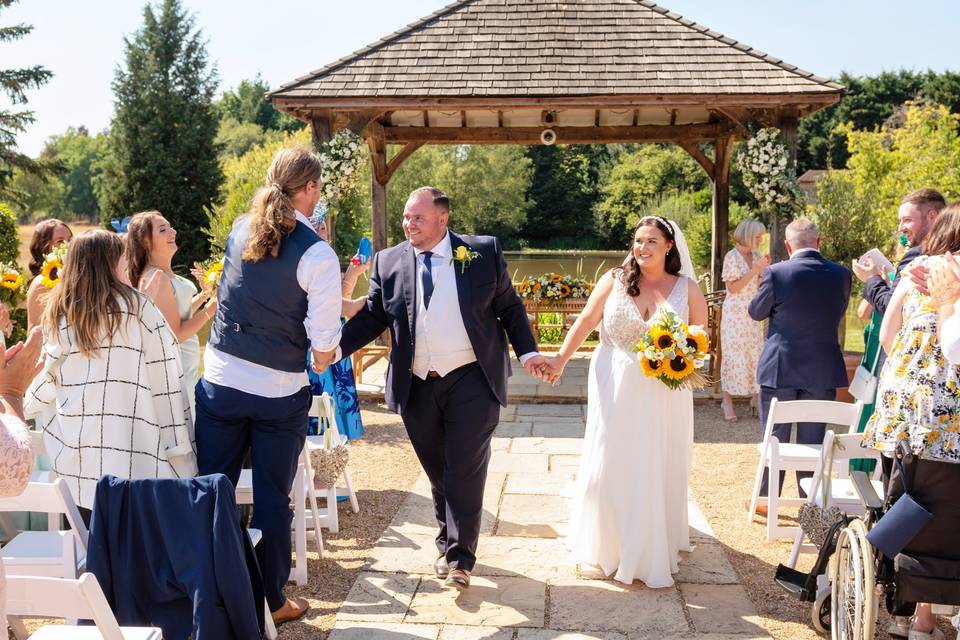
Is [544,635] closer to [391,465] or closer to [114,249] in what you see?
[114,249]

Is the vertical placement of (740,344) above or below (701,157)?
below

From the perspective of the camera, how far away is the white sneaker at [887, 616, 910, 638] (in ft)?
13.0

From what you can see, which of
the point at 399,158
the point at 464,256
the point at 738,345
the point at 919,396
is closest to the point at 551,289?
the point at 738,345

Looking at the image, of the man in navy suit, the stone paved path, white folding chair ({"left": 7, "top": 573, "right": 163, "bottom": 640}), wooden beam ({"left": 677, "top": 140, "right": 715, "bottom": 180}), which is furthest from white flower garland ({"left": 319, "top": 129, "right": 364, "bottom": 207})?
white folding chair ({"left": 7, "top": 573, "right": 163, "bottom": 640})

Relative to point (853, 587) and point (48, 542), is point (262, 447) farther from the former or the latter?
point (853, 587)

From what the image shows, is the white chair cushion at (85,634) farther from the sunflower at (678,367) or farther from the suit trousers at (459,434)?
A: the sunflower at (678,367)

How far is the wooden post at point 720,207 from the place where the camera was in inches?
459

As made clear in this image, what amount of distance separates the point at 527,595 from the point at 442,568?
1.64 ft

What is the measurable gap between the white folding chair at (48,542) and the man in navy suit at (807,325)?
4358mm

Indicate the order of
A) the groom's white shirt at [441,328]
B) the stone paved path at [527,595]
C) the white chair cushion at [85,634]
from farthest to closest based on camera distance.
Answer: the groom's white shirt at [441,328] < the stone paved path at [527,595] < the white chair cushion at [85,634]

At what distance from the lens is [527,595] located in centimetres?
453

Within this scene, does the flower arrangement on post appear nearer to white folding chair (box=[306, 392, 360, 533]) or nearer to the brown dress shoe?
white folding chair (box=[306, 392, 360, 533])

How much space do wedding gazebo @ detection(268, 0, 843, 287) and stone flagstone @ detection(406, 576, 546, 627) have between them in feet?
20.6

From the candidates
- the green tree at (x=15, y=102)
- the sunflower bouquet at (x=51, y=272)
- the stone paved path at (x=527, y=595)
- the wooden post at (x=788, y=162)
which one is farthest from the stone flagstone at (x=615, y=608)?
the green tree at (x=15, y=102)
